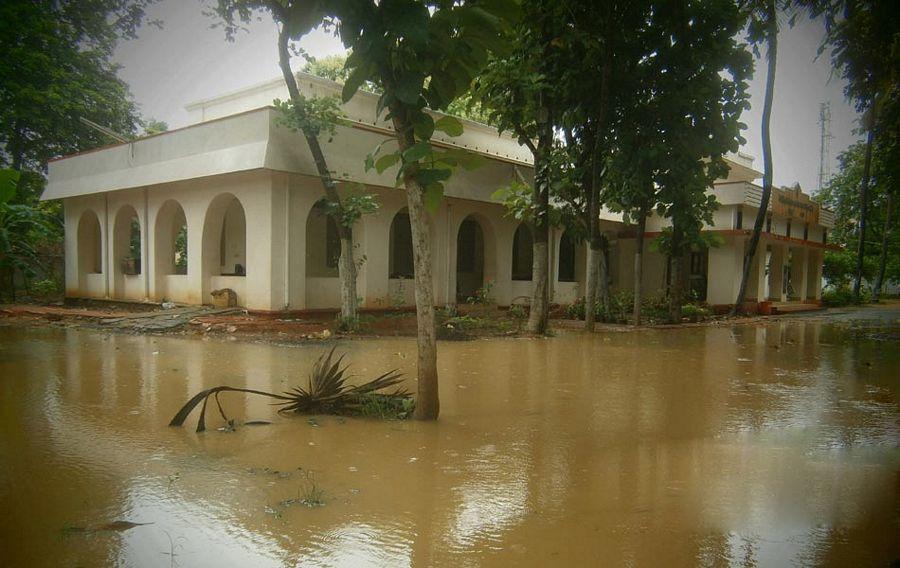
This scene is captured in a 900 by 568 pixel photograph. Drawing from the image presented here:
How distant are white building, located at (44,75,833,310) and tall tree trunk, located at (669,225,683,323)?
8.49ft

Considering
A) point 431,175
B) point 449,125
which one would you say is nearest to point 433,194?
point 431,175

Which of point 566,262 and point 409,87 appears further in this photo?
point 566,262

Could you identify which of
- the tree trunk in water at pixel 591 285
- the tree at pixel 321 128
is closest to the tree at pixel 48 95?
the tree at pixel 321 128

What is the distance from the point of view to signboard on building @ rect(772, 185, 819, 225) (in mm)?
20859

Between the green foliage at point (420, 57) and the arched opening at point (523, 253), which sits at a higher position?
the green foliage at point (420, 57)

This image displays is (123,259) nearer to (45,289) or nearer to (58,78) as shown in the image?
(45,289)

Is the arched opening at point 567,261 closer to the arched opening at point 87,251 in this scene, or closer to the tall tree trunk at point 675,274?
the tall tree trunk at point 675,274

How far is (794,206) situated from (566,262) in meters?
9.46

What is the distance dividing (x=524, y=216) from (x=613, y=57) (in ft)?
13.7

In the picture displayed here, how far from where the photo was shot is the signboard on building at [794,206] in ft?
68.4

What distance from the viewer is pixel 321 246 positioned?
53.2 feet

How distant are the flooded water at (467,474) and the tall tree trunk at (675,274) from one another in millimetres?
8289

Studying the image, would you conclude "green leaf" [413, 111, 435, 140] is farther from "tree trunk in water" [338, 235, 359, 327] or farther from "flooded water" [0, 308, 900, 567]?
"tree trunk in water" [338, 235, 359, 327]

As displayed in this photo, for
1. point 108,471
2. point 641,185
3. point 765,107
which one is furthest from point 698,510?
point 765,107
